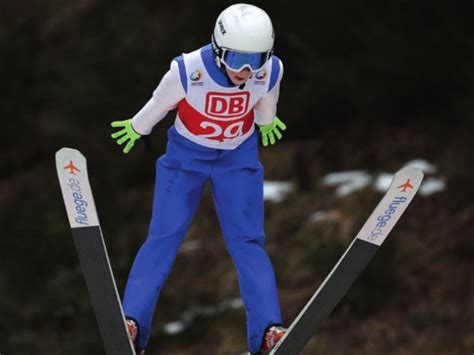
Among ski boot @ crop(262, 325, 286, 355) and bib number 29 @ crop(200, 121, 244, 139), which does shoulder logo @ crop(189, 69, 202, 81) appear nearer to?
bib number 29 @ crop(200, 121, 244, 139)

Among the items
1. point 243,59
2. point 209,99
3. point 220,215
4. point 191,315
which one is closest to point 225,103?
point 209,99

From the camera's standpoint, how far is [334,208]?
9664 millimetres

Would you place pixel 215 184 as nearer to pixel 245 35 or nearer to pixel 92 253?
pixel 92 253

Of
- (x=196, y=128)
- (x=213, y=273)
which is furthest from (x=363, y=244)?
(x=213, y=273)

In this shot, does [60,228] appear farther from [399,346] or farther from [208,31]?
[399,346]

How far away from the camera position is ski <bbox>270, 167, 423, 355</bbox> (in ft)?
14.7

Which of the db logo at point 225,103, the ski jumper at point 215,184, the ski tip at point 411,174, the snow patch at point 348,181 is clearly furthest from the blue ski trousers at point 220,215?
the snow patch at point 348,181

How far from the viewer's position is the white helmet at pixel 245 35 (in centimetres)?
428

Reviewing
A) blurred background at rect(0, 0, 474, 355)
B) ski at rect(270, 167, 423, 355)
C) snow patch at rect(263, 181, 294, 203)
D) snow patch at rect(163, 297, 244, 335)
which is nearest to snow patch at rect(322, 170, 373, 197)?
blurred background at rect(0, 0, 474, 355)

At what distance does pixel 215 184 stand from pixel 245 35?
2.13ft

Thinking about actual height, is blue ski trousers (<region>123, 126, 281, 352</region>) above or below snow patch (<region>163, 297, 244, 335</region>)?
above

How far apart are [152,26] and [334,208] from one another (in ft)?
11.4

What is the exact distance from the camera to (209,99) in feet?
14.7

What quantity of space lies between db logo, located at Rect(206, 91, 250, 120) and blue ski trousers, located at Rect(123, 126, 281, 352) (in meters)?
0.16
